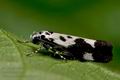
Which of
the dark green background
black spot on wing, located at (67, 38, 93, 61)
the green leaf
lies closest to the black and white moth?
black spot on wing, located at (67, 38, 93, 61)

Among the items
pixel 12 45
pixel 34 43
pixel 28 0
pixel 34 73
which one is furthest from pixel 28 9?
pixel 34 73

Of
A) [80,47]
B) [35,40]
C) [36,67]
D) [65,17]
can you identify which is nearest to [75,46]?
[80,47]

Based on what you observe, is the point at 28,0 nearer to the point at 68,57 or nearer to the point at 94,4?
the point at 94,4

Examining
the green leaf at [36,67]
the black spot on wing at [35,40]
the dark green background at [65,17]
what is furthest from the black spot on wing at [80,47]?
the dark green background at [65,17]

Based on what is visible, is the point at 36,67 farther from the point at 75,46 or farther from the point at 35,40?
the point at 75,46

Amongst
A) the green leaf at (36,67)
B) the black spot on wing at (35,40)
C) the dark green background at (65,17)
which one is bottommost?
the green leaf at (36,67)

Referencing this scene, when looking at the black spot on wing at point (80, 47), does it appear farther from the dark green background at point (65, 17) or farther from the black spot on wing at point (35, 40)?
the dark green background at point (65, 17)

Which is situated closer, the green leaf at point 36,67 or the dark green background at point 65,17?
the green leaf at point 36,67
